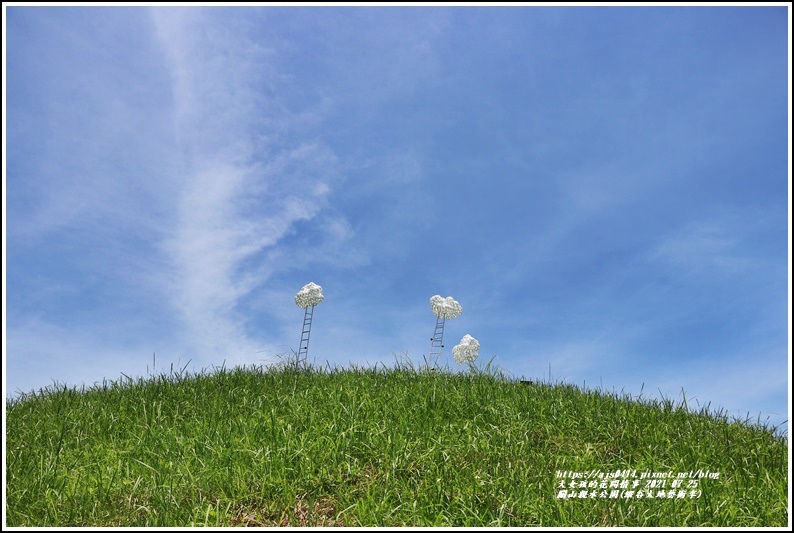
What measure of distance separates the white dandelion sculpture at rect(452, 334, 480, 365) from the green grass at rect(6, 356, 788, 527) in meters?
4.56

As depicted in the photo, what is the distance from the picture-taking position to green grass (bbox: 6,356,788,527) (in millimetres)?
4418

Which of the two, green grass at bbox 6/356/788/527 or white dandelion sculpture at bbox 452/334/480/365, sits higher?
white dandelion sculpture at bbox 452/334/480/365

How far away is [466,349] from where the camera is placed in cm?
1256

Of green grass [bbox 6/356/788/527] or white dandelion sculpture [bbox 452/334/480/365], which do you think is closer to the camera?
green grass [bbox 6/356/788/527]

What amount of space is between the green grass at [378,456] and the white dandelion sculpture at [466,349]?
4562 mm

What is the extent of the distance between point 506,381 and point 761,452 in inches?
119

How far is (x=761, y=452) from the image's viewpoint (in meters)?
6.16

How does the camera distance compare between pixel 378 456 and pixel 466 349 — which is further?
pixel 466 349

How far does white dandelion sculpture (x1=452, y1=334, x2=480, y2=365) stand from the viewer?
41.1 feet

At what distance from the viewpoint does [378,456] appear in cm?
517

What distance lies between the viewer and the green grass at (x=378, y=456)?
4.42 m

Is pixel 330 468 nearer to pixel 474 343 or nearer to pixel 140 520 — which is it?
pixel 140 520

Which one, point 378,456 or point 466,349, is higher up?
point 466,349

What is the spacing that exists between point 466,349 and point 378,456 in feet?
24.9
